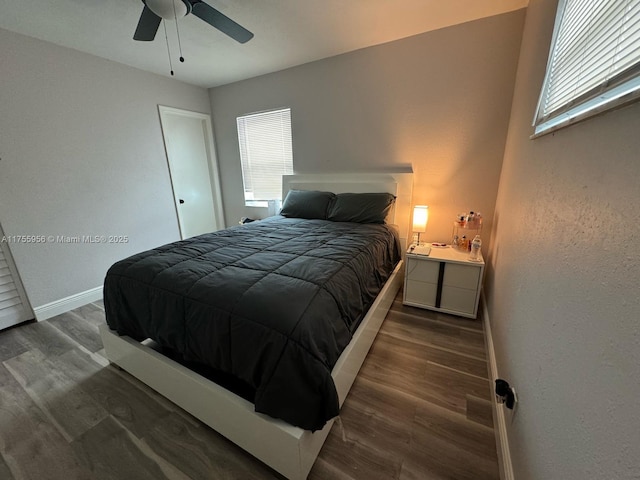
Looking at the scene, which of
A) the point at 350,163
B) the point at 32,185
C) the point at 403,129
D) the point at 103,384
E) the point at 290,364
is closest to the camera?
the point at 290,364

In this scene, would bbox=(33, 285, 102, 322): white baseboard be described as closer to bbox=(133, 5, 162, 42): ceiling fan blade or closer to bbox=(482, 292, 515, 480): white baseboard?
bbox=(133, 5, 162, 42): ceiling fan blade

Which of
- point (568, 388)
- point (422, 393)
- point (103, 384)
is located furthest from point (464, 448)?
point (103, 384)

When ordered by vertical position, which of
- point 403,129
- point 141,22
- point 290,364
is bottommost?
point 290,364

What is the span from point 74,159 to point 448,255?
3.67 metres

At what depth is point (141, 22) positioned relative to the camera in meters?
1.70

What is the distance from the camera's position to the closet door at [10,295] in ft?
7.23

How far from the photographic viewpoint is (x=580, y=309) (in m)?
0.65

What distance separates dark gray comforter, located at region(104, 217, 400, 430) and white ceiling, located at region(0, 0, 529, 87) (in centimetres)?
180

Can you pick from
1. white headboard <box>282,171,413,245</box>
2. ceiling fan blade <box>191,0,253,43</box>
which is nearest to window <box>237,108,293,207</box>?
white headboard <box>282,171,413,245</box>

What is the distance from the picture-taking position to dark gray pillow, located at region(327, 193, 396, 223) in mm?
2582

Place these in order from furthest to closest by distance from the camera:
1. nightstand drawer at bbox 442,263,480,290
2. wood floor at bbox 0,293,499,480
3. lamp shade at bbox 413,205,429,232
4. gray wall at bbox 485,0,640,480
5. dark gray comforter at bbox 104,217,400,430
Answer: lamp shade at bbox 413,205,429,232
nightstand drawer at bbox 442,263,480,290
wood floor at bbox 0,293,499,480
dark gray comforter at bbox 104,217,400,430
gray wall at bbox 485,0,640,480

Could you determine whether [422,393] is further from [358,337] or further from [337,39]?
[337,39]

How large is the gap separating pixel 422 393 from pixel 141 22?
117 inches

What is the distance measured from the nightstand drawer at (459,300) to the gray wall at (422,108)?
2.30ft
